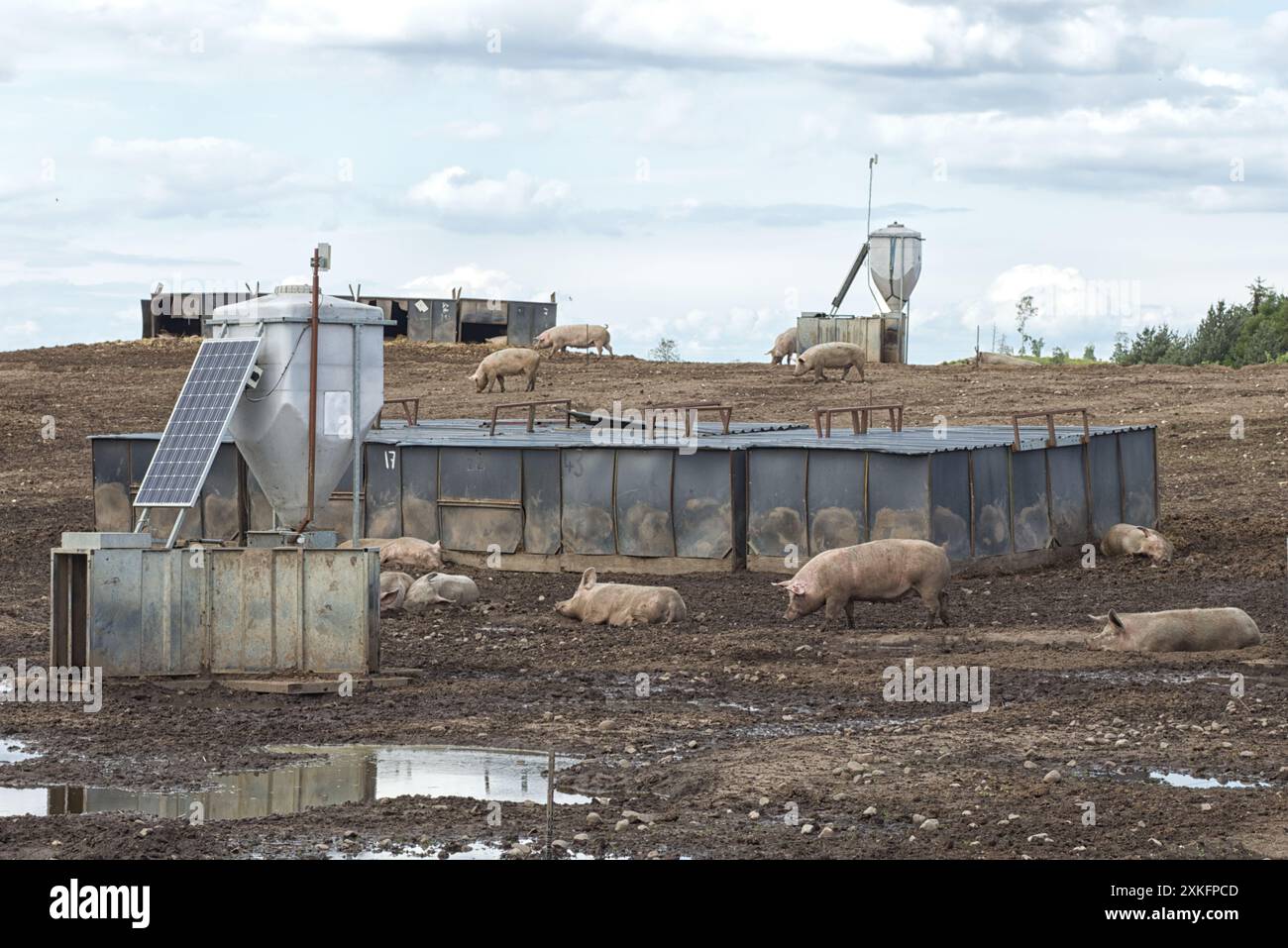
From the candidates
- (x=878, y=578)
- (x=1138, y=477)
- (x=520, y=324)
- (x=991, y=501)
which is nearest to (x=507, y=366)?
(x=520, y=324)

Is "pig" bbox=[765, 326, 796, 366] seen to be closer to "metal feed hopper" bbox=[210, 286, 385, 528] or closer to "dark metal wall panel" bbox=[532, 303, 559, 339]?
"dark metal wall panel" bbox=[532, 303, 559, 339]

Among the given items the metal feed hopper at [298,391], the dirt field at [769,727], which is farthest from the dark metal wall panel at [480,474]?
the metal feed hopper at [298,391]

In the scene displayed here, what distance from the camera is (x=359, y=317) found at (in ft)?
57.7

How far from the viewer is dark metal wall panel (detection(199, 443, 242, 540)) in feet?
93.0

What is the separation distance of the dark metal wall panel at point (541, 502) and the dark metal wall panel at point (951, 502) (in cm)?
551

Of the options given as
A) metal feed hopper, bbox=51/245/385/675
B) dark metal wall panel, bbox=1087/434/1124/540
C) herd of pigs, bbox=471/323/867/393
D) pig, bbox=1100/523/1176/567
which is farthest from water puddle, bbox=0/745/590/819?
herd of pigs, bbox=471/323/867/393

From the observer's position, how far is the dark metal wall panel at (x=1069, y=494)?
88.4 feet

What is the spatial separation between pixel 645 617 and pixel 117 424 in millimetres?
25330

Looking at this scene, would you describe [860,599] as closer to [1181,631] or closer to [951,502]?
[1181,631]

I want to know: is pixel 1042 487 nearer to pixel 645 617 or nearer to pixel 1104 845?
pixel 645 617

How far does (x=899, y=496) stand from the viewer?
24.6 m

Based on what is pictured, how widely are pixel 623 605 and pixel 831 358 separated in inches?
1060

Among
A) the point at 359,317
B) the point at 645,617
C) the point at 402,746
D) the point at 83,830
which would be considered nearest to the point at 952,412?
the point at 645,617

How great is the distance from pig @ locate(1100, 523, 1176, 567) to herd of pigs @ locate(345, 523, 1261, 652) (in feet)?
20.7
